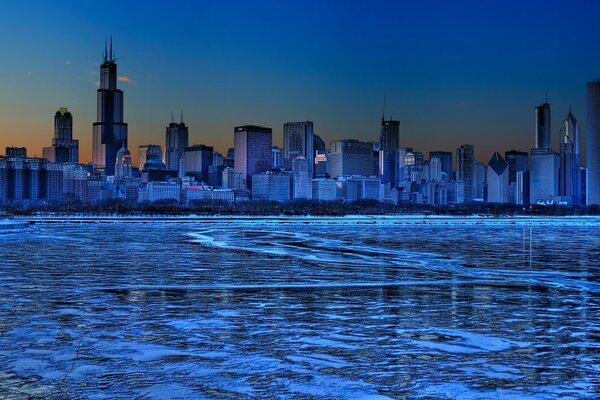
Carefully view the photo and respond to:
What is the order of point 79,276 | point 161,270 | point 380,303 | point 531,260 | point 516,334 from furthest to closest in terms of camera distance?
1. point 531,260
2. point 161,270
3. point 79,276
4. point 380,303
5. point 516,334

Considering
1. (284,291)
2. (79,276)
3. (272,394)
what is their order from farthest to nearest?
(79,276)
(284,291)
(272,394)

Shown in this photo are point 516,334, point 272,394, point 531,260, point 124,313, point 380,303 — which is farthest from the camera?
point 531,260

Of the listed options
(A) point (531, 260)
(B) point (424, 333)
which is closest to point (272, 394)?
(B) point (424, 333)

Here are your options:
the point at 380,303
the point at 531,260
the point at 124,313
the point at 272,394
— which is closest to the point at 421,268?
the point at 531,260

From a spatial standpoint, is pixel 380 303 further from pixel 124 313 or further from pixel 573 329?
pixel 124 313

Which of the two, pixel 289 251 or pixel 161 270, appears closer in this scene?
pixel 161 270

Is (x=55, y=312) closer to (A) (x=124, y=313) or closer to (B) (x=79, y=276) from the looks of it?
(A) (x=124, y=313)
